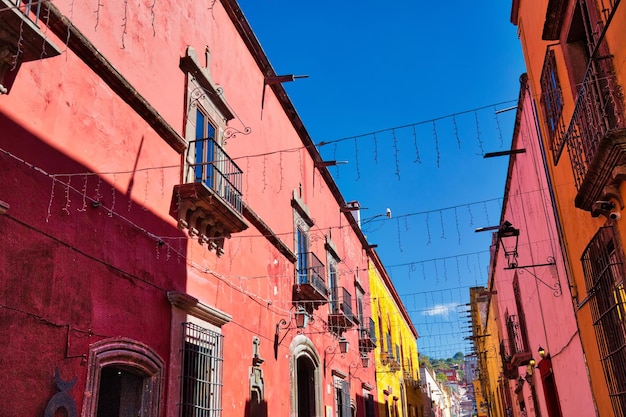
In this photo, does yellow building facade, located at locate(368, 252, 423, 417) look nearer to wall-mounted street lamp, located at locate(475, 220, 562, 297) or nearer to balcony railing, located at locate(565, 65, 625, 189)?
wall-mounted street lamp, located at locate(475, 220, 562, 297)

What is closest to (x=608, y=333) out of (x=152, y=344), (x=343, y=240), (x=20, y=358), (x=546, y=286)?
(x=546, y=286)

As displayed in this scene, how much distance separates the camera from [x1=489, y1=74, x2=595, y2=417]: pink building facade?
8711 millimetres

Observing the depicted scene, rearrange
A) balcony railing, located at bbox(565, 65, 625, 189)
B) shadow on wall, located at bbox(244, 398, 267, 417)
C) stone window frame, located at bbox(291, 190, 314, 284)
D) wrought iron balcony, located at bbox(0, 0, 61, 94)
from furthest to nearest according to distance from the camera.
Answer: stone window frame, located at bbox(291, 190, 314, 284), shadow on wall, located at bbox(244, 398, 267, 417), balcony railing, located at bbox(565, 65, 625, 189), wrought iron balcony, located at bbox(0, 0, 61, 94)

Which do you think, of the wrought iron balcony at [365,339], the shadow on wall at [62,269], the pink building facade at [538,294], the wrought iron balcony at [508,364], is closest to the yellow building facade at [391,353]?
the wrought iron balcony at [365,339]

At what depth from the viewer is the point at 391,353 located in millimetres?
23438

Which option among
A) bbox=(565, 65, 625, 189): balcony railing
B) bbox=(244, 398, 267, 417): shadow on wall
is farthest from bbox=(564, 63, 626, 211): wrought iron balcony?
bbox=(244, 398, 267, 417): shadow on wall

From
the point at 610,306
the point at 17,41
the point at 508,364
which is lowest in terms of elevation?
the point at 610,306

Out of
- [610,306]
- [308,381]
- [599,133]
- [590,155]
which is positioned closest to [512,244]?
[308,381]

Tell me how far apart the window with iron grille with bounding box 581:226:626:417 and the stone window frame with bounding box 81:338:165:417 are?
15.6ft

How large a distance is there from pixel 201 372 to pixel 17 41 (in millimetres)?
4386

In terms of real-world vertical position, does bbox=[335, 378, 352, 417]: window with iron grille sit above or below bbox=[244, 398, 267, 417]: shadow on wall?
above

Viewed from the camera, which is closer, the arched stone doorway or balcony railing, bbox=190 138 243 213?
balcony railing, bbox=190 138 243 213

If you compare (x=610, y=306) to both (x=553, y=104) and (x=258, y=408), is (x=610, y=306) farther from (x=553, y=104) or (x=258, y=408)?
(x=258, y=408)

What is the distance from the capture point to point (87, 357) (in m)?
5.14
